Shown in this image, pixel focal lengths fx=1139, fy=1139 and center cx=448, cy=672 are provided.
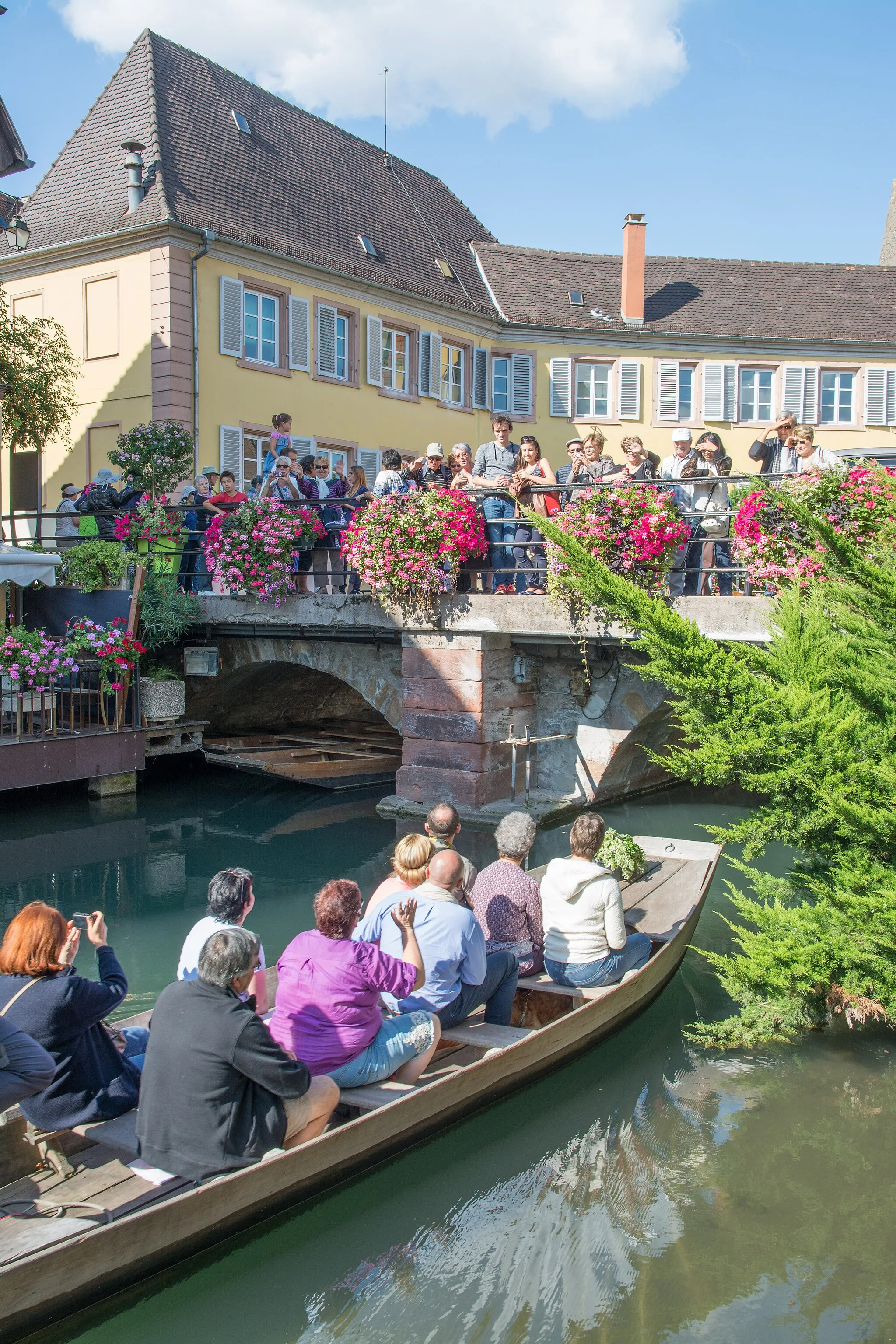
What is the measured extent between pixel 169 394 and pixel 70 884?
9077 mm

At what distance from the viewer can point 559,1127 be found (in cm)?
519

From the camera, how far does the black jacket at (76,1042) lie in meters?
3.87

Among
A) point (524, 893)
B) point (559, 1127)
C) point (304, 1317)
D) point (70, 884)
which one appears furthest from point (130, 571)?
point (304, 1317)

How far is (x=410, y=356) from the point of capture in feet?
67.0

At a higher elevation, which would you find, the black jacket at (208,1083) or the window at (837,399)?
the window at (837,399)

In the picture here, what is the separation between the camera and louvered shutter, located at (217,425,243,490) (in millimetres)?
16859

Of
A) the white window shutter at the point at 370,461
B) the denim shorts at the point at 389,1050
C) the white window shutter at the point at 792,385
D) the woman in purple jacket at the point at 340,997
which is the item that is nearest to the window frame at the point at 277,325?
the white window shutter at the point at 370,461

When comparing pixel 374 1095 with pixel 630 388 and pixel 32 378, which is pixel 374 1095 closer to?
pixel 32 378

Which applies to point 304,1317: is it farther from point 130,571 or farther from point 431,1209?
point 130,571

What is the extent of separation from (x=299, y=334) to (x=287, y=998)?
15.3 metres

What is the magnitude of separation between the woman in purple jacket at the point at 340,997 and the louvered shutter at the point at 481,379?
18502 millimetres

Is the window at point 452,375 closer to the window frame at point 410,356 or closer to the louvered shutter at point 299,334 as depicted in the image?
the window frame at point 410,356

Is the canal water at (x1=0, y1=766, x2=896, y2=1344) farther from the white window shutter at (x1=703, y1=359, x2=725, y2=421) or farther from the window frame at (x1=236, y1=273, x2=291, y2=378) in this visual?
the white window shutter at (x1=703, y1=359, x2=725, y2=421)

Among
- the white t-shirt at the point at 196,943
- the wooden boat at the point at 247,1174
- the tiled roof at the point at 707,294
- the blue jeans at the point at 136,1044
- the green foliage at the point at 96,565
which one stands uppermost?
the tiled roof at the point at 707,294
